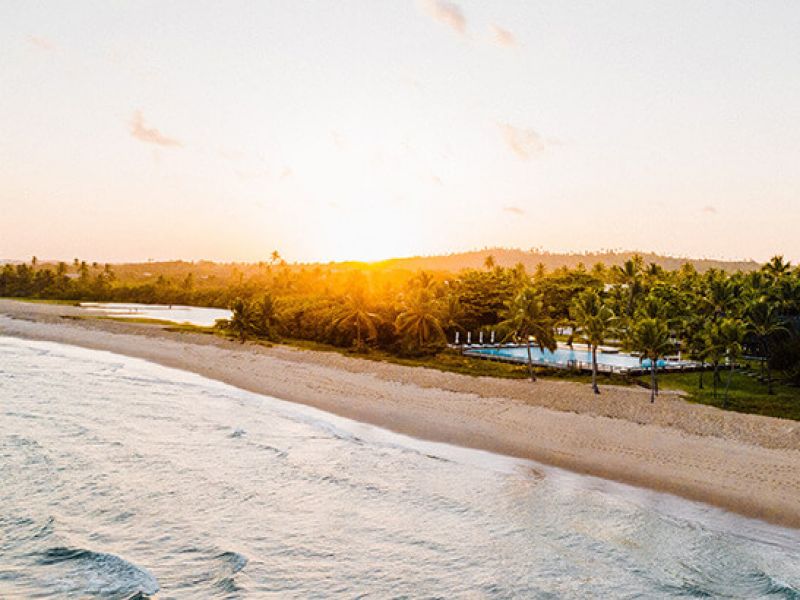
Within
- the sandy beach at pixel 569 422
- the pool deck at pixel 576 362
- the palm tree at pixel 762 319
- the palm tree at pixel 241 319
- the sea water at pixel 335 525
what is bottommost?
the sea water at pixel 335 525

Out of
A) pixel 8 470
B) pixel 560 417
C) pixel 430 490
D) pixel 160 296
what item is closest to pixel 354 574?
pixel 430 490

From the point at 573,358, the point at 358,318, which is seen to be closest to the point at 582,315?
the point at 573,358

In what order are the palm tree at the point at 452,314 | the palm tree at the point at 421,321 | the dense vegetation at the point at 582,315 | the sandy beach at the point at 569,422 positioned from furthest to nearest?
the palm tree at the point at 452,314, the palm tree at the point at 421,321, the dense vegetation at the point at 582,315, the sandy beach at the point at 569,422

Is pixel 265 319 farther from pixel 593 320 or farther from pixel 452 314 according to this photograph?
pixel 593 320

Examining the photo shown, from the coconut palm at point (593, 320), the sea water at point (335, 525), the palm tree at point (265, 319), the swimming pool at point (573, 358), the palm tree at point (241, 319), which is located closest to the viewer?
the sea water at point (335, 525)

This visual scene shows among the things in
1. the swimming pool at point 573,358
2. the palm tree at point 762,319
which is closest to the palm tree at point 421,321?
the swimming pool at point 573,358

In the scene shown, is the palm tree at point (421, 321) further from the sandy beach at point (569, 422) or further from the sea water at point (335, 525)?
the sea water at point (335, 525)

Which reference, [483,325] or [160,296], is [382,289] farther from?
[160,296]
